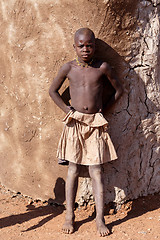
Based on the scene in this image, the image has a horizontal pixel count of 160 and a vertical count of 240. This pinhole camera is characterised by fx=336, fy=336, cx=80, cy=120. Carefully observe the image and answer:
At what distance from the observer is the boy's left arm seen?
9.46ft

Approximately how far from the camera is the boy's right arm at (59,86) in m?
2.92

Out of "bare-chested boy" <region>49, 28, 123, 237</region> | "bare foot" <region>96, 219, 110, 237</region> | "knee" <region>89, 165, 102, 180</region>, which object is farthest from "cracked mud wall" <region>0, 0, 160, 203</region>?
"bare foot" <region>96, 219, 110, 237</region>

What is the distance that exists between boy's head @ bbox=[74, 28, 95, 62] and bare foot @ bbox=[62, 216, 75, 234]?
144cm

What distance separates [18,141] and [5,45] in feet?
3.22

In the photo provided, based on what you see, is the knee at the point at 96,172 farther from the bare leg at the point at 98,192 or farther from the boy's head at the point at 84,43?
the boy's head at the point at 84,43

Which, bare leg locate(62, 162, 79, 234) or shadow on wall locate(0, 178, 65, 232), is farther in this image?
shadow on wall locate(0, 178, 65, 232)

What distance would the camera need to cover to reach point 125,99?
126 inches

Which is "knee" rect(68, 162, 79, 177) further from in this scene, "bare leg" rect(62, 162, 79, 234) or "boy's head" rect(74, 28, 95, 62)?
"boy's head" rect(74, 28, 95, 62)

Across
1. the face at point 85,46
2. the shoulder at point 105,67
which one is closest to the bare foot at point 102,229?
the shoulder at point 105,67

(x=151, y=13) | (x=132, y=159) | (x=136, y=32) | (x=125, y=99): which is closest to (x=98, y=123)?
(x=125, y=99)

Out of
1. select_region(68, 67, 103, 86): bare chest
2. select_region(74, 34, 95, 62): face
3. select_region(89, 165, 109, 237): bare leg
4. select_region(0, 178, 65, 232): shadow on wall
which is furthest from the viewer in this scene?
select_region(0, 178, 65, 232): shadow on wall

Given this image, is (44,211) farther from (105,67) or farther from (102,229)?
(105,67)

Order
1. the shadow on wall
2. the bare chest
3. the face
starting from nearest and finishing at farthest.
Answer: the face
the bare chest
the shadow on wall

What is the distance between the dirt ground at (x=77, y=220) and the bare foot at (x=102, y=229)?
0.13ft
